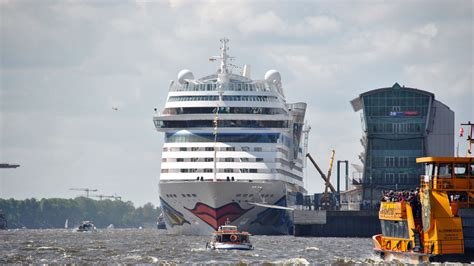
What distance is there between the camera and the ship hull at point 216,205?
13500 cm

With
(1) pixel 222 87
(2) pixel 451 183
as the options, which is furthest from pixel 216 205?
(2) pixel 451 183

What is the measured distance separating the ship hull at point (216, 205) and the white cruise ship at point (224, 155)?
0.33 feet

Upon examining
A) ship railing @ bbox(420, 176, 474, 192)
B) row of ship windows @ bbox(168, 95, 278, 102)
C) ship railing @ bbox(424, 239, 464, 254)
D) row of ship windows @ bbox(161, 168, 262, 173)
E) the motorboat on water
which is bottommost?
ship railing @ bbox(424, 239, 464, 254)

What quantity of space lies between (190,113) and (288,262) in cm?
6454

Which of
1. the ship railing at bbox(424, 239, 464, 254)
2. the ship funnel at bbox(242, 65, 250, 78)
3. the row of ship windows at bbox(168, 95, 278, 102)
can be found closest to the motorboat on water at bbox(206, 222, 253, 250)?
the ship railing at bbox(424, 239, 464, 254)

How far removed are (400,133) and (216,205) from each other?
132 ft

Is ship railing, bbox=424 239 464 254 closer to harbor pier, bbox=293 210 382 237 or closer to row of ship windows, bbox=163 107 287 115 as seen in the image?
row of ship windows, bbox=163 107 287 115

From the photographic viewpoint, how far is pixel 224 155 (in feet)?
462

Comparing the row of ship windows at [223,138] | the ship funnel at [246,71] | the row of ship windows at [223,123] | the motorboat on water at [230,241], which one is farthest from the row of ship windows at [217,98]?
the motorboat on water at [230,241]

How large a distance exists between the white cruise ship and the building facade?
17317mm

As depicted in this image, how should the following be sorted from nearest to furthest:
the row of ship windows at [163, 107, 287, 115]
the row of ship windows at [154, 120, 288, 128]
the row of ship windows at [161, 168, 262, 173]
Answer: the row of ship windows at [161, 168, 262, 173] < the row of ship windows at [154, 120, 288, 128] < the row of ship windows at [163, 107, 287, 115]

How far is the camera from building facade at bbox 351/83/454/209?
16675 centimetres

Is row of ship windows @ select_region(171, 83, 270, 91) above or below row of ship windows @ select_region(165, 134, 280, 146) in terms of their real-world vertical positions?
above

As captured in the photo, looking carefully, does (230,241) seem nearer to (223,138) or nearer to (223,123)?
(223,138)
